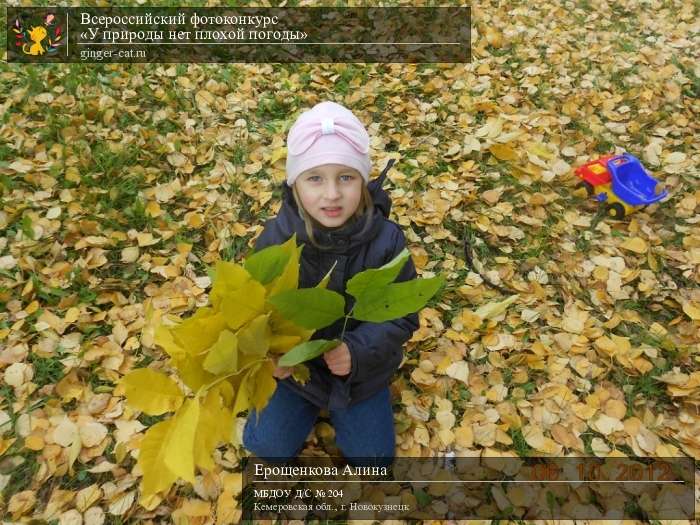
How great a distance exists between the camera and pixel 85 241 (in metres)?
2.35

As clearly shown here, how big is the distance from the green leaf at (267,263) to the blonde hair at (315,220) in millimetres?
593

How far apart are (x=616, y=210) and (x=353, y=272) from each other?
5.73 ft

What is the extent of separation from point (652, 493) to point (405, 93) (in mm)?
2665

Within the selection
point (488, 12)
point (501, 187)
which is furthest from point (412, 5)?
point (501, 187)

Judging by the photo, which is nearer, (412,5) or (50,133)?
(50,133)

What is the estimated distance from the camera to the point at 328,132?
145cm

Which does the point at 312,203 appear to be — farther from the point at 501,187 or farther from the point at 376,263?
the point at 501,187

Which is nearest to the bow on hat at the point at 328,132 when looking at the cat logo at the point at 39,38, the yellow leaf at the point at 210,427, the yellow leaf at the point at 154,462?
the yellow leaf at the point at 210,427

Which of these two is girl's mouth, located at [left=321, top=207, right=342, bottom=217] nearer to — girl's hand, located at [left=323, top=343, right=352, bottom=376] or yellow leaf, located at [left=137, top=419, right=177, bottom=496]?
girl's hand, located at [left=323, top=343, right=352, bottom=376]

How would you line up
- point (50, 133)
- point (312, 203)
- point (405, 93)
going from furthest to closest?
point (405, 93) → point (50, 133) → point (312, 203)

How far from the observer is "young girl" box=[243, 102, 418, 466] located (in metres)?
1.48

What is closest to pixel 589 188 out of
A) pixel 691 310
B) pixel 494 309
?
pixel 691 310

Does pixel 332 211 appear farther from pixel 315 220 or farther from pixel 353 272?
pixel 353 272

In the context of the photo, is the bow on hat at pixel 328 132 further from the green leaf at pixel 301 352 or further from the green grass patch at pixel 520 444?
the green grass patch at pixel 520 444
